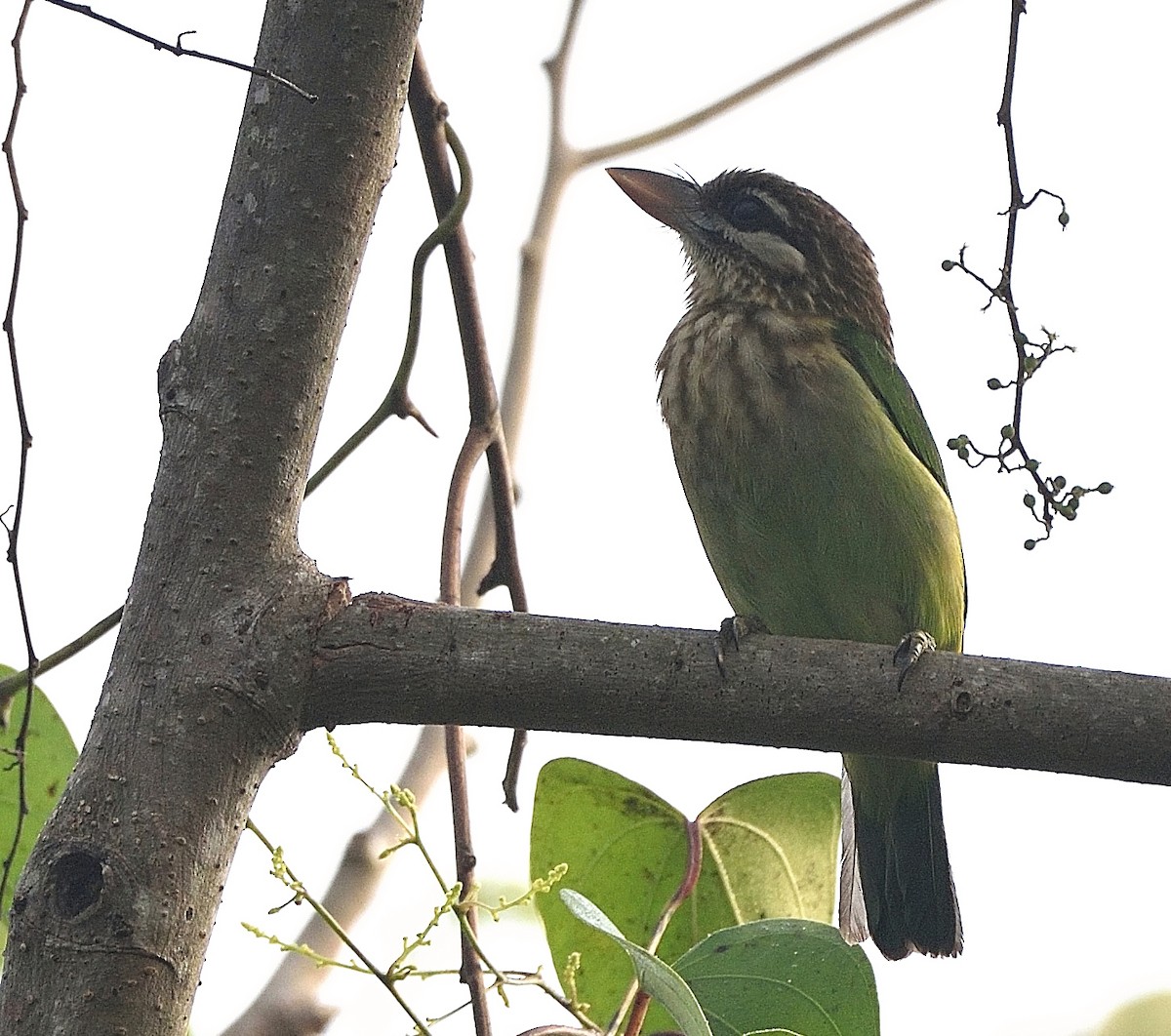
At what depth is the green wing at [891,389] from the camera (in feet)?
9.43

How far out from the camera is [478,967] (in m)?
1.82

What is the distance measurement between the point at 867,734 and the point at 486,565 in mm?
1124

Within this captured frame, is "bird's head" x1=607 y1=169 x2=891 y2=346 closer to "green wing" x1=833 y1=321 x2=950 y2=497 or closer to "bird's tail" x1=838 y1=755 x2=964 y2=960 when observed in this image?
"green wing" x1=833 y1=321 x2=950 y2=497

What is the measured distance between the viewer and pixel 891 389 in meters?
2.90

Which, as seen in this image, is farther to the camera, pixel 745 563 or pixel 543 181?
pixel 543 181

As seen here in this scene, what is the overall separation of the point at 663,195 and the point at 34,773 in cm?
191

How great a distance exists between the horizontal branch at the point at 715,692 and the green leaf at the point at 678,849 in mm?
680

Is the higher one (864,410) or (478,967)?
(864,410)

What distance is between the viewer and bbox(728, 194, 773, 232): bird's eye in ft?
10.9

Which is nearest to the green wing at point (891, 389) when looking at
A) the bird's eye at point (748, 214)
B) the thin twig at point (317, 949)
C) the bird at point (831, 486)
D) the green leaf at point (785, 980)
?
the bird at point (831, 486)

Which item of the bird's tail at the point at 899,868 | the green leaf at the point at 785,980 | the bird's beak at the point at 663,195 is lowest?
the green leaf at the point at 785,980

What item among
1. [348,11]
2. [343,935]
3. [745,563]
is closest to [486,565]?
[745,563]

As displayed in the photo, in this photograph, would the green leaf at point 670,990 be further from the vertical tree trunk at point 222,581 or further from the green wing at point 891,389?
the green wing at point 891,389

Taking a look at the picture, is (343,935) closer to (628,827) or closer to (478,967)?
(478,967)
